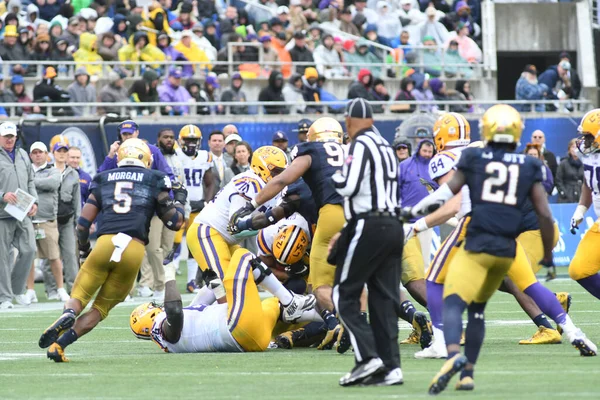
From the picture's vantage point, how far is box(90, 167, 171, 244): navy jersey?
33.6 ft

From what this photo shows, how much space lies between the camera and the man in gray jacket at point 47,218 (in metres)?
16.5

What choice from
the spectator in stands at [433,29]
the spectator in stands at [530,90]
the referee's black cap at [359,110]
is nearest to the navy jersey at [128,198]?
the referee's black cap at [359,110]

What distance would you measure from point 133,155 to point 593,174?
3.96 meters

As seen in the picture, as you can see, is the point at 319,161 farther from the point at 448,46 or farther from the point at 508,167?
the point at 448,46

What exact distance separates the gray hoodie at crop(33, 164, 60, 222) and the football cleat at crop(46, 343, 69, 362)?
6689 millimetres

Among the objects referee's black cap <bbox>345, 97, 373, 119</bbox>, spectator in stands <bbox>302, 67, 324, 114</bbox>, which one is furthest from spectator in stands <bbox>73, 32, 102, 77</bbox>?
referee's black cap <bbox>345, 97, 373, 119</bbox>

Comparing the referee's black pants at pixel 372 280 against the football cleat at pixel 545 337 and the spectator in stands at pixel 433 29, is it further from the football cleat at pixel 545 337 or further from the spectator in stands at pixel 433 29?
the spectator in stands at pixel 433 29

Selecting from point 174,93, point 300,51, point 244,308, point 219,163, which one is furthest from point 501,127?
point 300,51

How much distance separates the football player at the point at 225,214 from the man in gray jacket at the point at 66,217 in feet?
19.1

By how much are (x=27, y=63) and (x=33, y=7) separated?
100 inches

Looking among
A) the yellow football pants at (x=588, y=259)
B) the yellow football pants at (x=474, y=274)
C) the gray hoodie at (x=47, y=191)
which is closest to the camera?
the yellow football pants at (x=474, y=274)

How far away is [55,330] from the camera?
986 centimetres

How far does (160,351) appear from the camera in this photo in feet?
36.1

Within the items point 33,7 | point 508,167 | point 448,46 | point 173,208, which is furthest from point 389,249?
point 448,46
